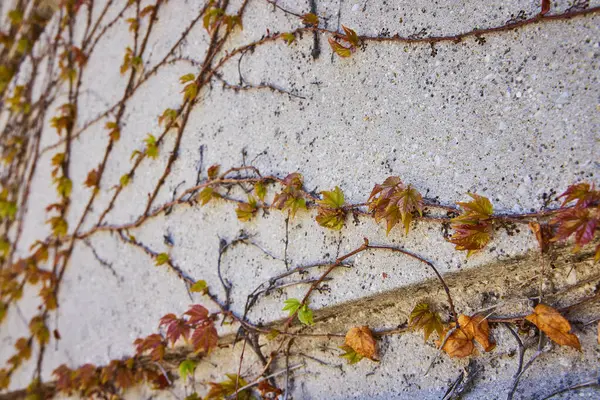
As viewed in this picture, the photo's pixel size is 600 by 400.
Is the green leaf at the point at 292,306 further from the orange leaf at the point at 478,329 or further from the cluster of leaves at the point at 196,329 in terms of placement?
the orange leaf at the point at 478,329

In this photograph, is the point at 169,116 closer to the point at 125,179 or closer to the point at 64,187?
the point at 125,179

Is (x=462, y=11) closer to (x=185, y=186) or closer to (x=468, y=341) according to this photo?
(x=468, y=341)

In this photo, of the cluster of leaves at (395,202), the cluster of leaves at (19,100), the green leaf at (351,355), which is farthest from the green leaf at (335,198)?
the cluster of leaves at (19,100)

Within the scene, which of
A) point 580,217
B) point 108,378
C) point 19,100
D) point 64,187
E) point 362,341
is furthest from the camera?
point 19,100

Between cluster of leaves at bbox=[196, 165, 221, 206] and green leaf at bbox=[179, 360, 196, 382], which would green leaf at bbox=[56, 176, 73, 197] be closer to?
cluster of leaves at bbox=[196, 165, 221, 206]

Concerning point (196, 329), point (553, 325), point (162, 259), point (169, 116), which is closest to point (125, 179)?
point (169, 116)

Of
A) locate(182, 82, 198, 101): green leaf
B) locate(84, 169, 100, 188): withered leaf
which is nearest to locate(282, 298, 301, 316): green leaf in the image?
locate(182, 82, 198, 101): green leaf
